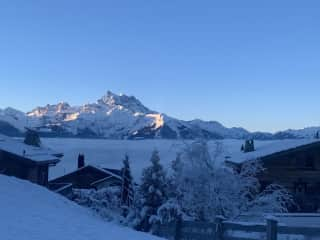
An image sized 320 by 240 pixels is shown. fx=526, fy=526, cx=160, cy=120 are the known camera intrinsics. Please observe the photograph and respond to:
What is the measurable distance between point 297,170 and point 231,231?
1745cm

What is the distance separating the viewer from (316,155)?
32125 mm

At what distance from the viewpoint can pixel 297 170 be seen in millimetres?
31531

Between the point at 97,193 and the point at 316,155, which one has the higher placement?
the point at 316,155

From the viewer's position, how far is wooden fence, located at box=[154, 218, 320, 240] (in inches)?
517

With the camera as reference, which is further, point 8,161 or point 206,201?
point 8,161

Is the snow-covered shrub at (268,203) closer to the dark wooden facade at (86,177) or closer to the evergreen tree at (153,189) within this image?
the evergreen tree at (153,189)

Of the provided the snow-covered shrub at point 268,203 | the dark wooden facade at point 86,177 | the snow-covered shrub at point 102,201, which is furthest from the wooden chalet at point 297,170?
the dark wooden facade at point 86,177

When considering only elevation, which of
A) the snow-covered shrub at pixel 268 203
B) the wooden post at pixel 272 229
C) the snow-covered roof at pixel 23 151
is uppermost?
the snow-covered roof at pixel 23 151

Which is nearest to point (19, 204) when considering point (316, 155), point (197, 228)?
point (197, 228)

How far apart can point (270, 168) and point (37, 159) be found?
15319mm

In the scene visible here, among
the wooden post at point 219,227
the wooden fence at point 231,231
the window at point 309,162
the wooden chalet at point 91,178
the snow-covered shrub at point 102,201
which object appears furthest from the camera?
the wooden chalet at point 91,178

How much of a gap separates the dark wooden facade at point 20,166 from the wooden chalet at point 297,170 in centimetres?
1345

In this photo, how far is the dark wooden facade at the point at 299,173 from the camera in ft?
101

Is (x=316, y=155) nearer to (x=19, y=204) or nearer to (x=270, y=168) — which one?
(x=270, y=168)
